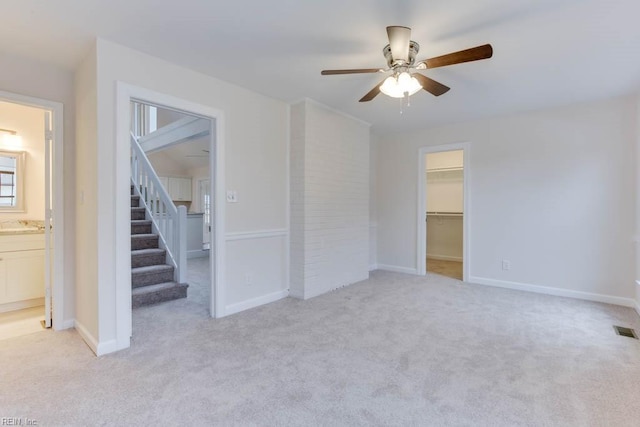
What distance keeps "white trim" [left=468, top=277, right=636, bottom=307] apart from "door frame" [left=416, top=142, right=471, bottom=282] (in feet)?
0.85

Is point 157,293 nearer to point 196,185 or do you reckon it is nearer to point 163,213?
point 163,213

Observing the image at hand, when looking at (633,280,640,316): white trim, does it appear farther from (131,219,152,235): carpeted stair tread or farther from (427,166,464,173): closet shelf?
(131,219,152,235): carpeted stair tread

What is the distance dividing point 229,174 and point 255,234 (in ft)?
2.35

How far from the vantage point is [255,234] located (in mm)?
3391


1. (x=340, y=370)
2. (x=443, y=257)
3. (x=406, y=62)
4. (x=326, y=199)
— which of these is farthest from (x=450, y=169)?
(x=340, y=370)

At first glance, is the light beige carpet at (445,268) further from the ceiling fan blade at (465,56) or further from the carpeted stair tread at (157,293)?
the carpeted stair tread at (157,293)

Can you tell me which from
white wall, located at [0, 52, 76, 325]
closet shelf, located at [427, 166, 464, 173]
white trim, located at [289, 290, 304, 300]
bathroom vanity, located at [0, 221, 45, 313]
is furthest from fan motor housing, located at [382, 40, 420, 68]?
closet shelf, located at [427, 166, 464, 173]

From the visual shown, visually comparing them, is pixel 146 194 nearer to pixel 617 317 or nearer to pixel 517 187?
pixel 517 187

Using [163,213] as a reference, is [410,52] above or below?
above

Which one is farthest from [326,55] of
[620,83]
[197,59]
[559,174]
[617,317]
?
[617,317]

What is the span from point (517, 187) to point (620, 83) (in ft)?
4.72

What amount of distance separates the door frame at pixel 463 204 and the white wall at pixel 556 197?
6 centimetres

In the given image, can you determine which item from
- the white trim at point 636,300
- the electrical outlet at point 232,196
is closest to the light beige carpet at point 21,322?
the electrical outlet at point 232,196

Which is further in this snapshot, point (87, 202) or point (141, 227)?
point (141, 227)
